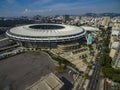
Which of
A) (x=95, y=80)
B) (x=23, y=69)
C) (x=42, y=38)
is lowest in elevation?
(x=95, y=80)

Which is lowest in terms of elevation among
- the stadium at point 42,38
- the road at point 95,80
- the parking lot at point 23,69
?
the road at point 95,80

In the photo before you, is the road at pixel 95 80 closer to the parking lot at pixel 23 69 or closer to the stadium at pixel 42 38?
the parking lot at pixel 23 69

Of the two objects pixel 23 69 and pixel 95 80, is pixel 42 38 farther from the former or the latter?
pixel 95 80

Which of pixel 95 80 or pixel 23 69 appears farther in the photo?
pixel 23 69

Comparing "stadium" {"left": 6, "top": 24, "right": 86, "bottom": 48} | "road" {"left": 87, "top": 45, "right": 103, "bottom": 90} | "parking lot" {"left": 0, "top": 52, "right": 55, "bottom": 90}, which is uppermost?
"stadium" {"left": 6, "top": 24, "right": 86, "bottom": 48}

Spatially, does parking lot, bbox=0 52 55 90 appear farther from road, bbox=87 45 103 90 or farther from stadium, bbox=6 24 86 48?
road, bbox=87 45 103 90

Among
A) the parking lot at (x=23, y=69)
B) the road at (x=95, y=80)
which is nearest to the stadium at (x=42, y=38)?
the parking lot at (x=23, y=69)

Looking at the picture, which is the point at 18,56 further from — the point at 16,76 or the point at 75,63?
the point at 75,63

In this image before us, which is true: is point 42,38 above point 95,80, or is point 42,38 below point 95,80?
above

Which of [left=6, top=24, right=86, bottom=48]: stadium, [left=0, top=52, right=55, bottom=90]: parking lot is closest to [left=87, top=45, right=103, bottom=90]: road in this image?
[left=0, top=52, right=55, bottom=90]: parking lot

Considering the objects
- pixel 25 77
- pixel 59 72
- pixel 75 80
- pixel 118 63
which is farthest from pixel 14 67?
pixel 118 63

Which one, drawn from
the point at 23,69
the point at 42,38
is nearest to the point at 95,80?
the point at 23,69
